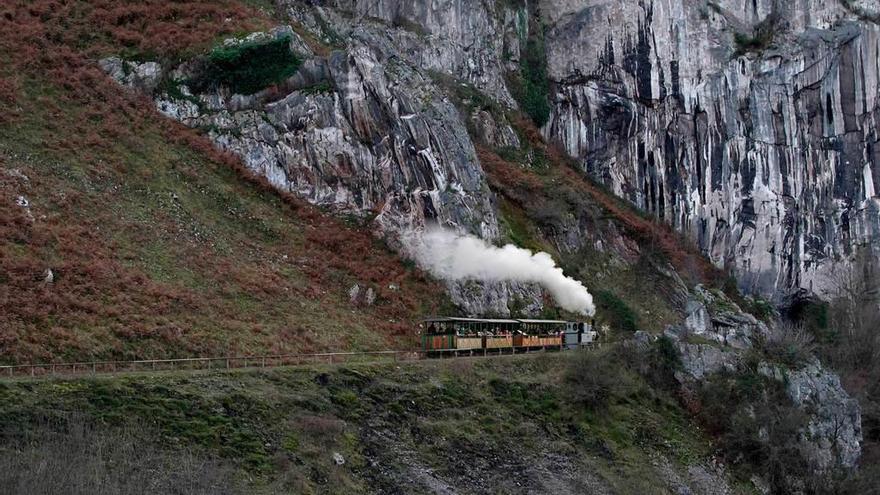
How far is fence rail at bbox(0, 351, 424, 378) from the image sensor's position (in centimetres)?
2767

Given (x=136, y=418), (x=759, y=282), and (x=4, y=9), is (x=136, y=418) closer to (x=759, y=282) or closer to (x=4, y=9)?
(x=4, y=9)

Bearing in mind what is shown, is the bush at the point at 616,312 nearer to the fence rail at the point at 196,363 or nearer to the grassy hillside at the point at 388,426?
the grassy hillside at the point at 388,426

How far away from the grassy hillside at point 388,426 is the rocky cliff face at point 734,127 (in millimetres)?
27207

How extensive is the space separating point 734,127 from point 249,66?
3102 centimetres

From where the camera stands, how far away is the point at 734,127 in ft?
216

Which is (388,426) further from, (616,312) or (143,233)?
(616,312)

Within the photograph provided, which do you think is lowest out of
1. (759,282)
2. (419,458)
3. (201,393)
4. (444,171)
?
(419,458)

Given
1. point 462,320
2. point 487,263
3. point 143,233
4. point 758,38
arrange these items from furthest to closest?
point 758,38, point 487,263, point 462,320, point 143,233

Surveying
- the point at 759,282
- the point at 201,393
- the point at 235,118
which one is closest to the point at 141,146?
the point at 235,118

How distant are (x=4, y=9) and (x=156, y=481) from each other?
34.2 m

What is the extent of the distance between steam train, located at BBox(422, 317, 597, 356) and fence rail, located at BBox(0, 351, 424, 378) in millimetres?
1366

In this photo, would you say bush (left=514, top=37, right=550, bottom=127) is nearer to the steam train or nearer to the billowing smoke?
the billowing smoke

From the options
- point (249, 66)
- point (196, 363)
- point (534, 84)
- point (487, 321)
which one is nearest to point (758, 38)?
point (534, 84)

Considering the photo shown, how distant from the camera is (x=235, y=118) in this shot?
48.3 m
